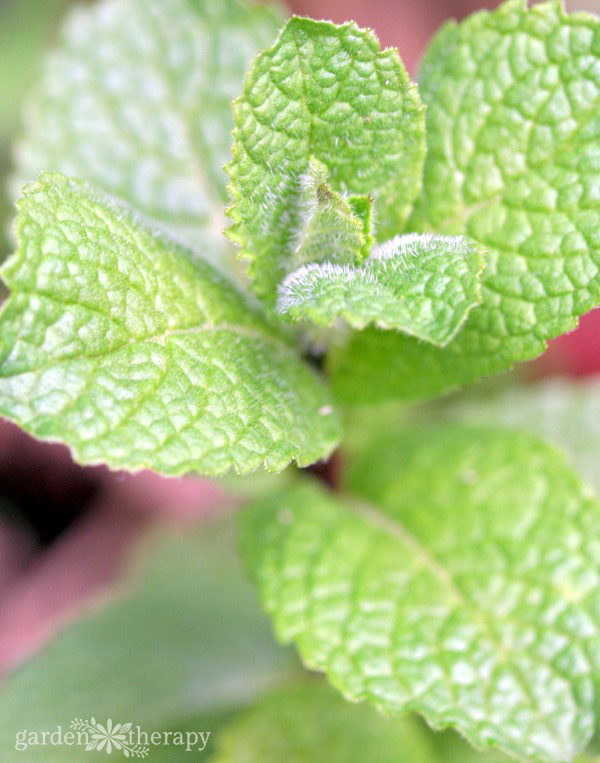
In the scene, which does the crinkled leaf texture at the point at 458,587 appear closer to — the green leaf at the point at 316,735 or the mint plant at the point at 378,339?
the mint plant at the point at 378,339

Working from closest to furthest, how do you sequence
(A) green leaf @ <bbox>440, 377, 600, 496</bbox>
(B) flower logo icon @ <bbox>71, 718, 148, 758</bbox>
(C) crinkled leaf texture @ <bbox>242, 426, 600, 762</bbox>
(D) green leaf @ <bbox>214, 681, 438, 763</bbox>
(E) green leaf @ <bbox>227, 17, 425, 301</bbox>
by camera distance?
(E) green leaf @ <bbox>227, 17, 425, 301</bbox> → (C) crinkled leaf texture @ <bbox>242, 426, 600, 762</bbox> → (D) green leaf @ <bbox>214, 681, 438, 763</bbox> → (B) flower logo icon @ <bbox>71, 718, 148, 758</bbox> → (A) green leaf @ <bbox>440, 377, 600, 496</bbox>

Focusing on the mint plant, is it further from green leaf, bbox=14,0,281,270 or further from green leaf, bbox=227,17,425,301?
green leaf, bbox=14,0,281,270

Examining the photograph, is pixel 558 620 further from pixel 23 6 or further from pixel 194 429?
pixel 23 6

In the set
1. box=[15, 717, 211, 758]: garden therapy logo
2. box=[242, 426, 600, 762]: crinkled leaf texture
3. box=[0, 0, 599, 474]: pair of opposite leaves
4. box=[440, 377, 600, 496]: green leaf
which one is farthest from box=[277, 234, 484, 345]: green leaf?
box=[15, 717, 211, 758]: garden therapy logo

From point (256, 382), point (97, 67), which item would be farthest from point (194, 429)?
point (97, 67)

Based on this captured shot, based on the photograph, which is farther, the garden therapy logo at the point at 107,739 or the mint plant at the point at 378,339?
the garden therapy logo at the point at 107,739

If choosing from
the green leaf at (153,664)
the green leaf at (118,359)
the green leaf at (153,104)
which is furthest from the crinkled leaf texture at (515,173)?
the green leaf at (153,664)
